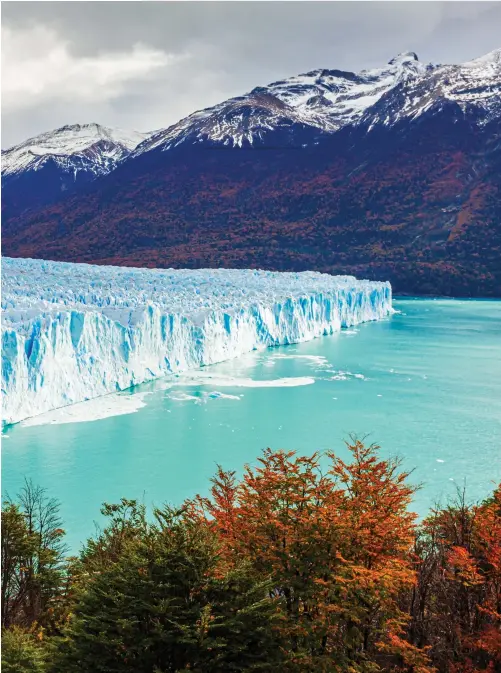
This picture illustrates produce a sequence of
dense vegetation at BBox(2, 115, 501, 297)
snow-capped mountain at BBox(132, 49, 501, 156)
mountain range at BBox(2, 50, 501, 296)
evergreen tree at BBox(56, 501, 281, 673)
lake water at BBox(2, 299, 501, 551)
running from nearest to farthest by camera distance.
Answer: evergreen tree at BBox(56, 501, 281, 673) < lake water at BBox(2, 299, 501, 551) < dense vegetation at BBox(2, 115, 501, 297) < mountain range at BBox(2, 50, 501, 296) < snow-capped mountain at BBox(132, 49, 501, 156)

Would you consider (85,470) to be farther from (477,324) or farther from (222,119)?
(222,119)

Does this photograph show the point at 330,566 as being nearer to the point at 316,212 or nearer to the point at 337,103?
the point at 316,212

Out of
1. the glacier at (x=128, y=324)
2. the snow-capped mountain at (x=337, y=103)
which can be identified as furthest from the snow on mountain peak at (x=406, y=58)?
the glacier at (x=128, y=324)

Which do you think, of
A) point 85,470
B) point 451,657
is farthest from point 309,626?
A: point 85,470

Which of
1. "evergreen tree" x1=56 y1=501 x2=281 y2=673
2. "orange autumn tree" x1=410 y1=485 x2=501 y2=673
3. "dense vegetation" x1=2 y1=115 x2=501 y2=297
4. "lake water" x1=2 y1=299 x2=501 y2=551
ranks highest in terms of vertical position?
"dense vegetation" x1=2 y1=115 x2=501 y2=297

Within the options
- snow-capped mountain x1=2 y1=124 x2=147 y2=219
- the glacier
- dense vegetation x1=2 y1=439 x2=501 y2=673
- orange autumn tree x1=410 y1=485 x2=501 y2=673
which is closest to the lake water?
the glacier

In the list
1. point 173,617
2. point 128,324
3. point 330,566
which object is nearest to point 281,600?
point 330,566

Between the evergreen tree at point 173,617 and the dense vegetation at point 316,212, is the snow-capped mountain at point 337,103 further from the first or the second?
the evergreen tree at point 173,617

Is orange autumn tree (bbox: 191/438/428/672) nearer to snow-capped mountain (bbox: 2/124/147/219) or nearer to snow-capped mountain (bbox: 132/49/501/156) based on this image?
snow-capped mountain (bbox: 132/49/501/156)
